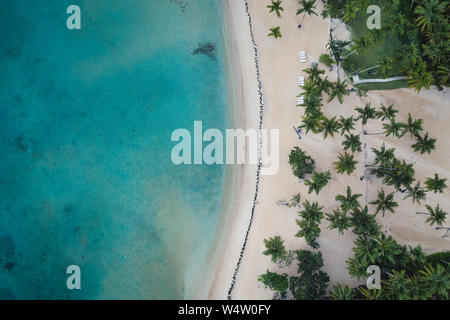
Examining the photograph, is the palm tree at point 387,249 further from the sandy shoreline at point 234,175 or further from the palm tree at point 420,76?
the palm tree at point 420,76

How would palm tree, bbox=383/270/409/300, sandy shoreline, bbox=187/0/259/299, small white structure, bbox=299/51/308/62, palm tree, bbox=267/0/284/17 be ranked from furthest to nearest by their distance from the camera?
1. sandy shoreline, bbox=187/0/259/299
2. small white structure, bbox=299/51/308/62
3. palm tree, bbox=267/0/284/17
4. palm tree, bbox=383/270/409/300

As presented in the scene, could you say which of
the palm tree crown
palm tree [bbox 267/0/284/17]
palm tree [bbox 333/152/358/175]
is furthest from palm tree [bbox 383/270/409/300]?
palm tree [bbox 267/0/284/17]

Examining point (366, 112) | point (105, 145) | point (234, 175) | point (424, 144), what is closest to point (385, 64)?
point (366, 112)

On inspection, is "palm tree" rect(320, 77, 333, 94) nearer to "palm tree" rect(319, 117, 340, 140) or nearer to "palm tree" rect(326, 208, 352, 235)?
"palm tree" rect(319, 117, 340, 140)

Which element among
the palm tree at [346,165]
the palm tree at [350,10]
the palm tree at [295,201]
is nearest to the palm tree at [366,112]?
the palm tree at [346,165]

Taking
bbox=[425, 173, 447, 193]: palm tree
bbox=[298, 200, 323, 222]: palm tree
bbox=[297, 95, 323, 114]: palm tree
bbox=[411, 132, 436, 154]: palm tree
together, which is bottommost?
bbox=[298, 200, 323, 222]: palm tree

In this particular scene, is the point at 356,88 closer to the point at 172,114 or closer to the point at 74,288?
the point at 172,114
